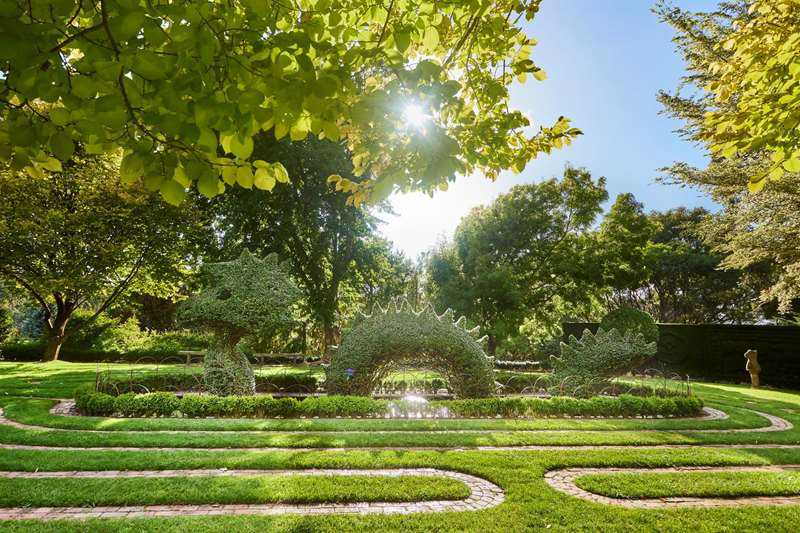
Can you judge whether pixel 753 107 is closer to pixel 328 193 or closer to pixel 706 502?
pixel 706 502

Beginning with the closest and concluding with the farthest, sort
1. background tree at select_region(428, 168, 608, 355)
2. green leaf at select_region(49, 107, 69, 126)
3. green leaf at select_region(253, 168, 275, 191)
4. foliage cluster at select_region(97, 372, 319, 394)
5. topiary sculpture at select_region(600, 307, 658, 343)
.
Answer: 1. green leaf at select_region(49, 107, 69, 126)
2. green leaf at select_region(253, 168, 275, 191)
3. foliage cluster at select_region(97, 372, 319, 394)
4. topiary sculpture at select_region(600, 307, 658, 343)
5. background tree at select_region(428, 168, 608, 355)

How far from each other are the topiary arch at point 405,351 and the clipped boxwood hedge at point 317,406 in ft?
3.33

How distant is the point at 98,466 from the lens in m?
6.54

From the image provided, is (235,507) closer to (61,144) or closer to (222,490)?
(222,490)

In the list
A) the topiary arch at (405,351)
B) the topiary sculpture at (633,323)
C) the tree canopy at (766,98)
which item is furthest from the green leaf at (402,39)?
the topiary sculpture at (633,323)

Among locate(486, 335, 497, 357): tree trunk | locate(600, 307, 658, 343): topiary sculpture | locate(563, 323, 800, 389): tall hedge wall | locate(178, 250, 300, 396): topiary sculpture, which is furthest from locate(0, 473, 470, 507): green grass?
locate(563, 323, 800, 389): tall hedge wall

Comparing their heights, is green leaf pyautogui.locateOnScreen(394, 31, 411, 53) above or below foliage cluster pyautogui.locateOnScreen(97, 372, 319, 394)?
above

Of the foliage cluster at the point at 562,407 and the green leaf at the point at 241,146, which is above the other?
the green leaf at the point at 241,146

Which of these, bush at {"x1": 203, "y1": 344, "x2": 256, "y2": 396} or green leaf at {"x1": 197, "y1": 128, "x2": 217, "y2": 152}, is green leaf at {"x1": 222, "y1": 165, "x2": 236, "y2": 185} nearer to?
green leaf at {"x1": 197, "y1": 128, "x2": 217, "y2": 152}

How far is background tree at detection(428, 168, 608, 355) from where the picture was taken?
25828mm

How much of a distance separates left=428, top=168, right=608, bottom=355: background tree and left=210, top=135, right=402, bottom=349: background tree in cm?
601

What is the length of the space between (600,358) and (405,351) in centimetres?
680

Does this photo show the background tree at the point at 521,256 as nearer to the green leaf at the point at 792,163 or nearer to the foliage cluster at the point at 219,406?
the foliage cluster at the point at 219,406

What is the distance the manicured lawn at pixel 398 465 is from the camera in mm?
4980
